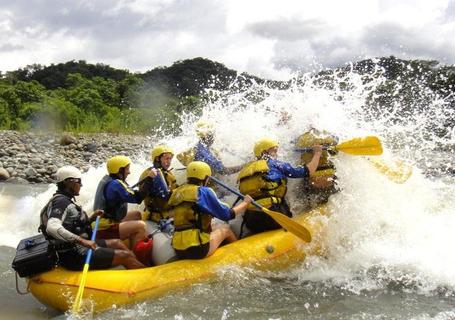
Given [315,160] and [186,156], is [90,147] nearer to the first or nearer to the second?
[186,156]

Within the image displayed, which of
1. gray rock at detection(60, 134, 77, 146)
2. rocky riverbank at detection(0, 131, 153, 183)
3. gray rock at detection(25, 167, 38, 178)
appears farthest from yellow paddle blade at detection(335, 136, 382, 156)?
gray rock at detection(60, 134, 77, 146)

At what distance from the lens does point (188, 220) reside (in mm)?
4836

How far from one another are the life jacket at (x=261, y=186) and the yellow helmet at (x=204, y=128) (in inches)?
69.6

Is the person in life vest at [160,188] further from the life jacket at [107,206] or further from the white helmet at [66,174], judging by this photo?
the white helmet at [66,174]

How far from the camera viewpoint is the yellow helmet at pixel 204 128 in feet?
23.7

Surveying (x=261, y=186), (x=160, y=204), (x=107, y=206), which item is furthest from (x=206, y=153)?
(x=107, y=206)

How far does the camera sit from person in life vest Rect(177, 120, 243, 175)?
6832 mm

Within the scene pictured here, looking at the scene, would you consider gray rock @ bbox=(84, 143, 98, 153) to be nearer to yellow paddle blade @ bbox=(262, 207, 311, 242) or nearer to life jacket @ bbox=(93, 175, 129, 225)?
life jacket @ bbox=(93, 175, 129, 225)

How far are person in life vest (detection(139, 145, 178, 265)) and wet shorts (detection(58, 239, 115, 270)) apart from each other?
1.84 ft

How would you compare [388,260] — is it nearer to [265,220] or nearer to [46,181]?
[265,220]

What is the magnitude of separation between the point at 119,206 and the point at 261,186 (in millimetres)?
1560

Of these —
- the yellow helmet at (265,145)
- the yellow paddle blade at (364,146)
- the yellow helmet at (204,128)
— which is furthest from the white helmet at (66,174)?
the yellow paddle blade at (364,146)

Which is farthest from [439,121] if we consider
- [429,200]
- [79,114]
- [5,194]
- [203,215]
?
[79,114]

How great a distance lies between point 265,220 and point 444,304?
78.9 inches
